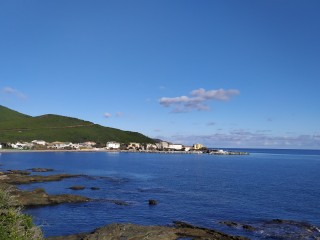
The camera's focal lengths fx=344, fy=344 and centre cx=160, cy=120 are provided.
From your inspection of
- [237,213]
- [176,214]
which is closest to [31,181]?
[176,214]

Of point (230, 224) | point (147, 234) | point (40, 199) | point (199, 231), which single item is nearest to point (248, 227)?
point (230, 224)

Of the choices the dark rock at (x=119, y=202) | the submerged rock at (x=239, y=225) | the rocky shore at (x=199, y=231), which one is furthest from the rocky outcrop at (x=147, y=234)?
the dark rock at (x=119, y=202)

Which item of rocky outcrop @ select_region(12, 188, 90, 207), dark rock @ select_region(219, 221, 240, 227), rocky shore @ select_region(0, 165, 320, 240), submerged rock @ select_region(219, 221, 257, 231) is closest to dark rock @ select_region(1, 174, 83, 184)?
rocky outcrop @ select_region(12, 188, 90, 207)

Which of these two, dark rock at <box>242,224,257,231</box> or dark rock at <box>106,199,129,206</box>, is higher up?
dark rock at <box>106,199,129,206</box>

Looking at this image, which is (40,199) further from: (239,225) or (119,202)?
(239,225)

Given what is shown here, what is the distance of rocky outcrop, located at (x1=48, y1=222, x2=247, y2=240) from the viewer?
44094mm

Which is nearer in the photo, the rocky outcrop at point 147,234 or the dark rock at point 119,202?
the rocky outcrop at point 147,234

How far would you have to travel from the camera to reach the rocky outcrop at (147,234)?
44094mm

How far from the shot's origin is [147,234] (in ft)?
151

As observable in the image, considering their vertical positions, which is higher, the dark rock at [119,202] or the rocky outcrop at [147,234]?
the dark rock at [119,202]

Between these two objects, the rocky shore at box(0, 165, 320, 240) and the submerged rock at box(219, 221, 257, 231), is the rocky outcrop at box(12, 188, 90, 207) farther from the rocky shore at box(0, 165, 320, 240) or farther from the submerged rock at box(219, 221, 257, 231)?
the submerged rock at box(219, 221, 257, 231)

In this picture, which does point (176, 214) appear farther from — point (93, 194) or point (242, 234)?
point (93, 194)

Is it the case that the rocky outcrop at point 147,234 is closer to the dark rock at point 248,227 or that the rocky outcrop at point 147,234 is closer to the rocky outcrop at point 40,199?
the dark rock at point 248,227

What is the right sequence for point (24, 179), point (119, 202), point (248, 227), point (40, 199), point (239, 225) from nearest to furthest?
point (248, 227), point (239, 225), point (40, 199), point (119, 202), point (24, 179)
